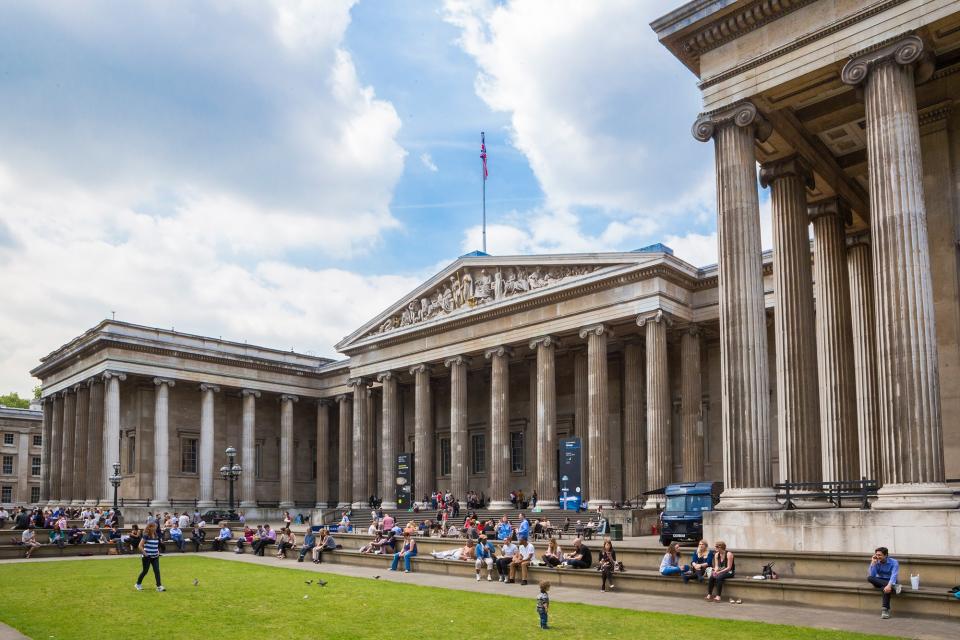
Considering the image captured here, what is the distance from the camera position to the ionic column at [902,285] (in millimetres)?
16844

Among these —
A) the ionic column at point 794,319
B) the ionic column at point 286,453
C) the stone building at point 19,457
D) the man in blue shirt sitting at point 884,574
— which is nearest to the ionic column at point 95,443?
the ionic column at point 286,453

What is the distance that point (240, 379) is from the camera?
194 ft

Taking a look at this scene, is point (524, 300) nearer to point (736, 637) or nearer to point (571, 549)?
point (571, 549)

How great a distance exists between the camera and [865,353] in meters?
23.9

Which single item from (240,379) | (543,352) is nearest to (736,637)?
(543,352)

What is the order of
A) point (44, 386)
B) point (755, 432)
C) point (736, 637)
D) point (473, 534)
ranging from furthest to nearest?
point (44, 386)
point (473, 534)
point (755, 432)
point (736, 637)

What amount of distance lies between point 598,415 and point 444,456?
18.9 metres

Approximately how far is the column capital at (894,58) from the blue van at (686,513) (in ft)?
45.2

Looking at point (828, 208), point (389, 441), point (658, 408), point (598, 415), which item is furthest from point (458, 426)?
point (828, 208)

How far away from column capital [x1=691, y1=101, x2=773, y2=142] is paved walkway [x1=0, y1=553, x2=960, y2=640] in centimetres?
1055

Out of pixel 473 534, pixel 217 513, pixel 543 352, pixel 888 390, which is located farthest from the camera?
pixel 217 513

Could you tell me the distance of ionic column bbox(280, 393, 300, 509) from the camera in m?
60.2

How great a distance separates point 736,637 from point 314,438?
56554mm

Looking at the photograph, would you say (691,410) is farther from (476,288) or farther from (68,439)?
(68,439)
